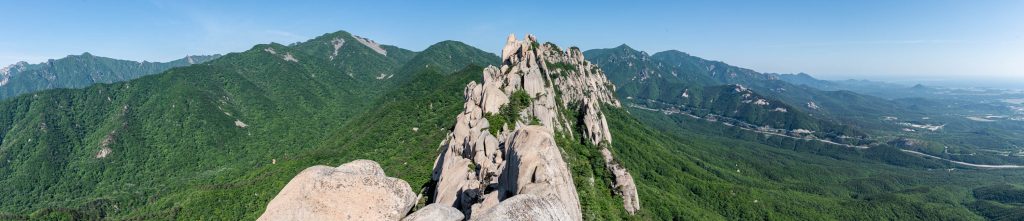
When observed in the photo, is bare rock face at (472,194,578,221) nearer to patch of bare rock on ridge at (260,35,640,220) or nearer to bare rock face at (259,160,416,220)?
patch of bare rock on ridge at (260,35,640,220)

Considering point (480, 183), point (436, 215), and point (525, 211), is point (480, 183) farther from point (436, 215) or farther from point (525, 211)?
point (525, 211)

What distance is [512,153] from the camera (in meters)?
47.7

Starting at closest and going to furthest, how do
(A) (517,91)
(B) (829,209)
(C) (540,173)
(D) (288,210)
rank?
(D) (288,210), (C) (540,173), (A) (517,91), (B) (829,209)

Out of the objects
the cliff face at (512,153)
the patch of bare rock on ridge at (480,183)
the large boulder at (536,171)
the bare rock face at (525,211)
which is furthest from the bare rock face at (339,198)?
the large boulder at (536,171)

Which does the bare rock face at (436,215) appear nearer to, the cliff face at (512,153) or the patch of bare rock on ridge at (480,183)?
the patch of bare rock on ridge at (480,183)

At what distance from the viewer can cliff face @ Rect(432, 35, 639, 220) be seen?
38.4 m

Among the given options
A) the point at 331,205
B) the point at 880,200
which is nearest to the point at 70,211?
the point at 331,205

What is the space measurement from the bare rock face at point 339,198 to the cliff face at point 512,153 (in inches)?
200

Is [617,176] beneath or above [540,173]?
beneath

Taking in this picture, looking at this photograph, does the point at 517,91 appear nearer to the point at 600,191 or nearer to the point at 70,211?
the point at 600,191

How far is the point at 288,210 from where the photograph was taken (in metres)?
27.4

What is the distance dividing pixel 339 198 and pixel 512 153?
22505 mm

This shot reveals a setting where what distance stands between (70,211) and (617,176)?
158 meters

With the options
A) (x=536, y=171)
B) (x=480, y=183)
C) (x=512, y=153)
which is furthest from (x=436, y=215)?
(x=480, y=183)
